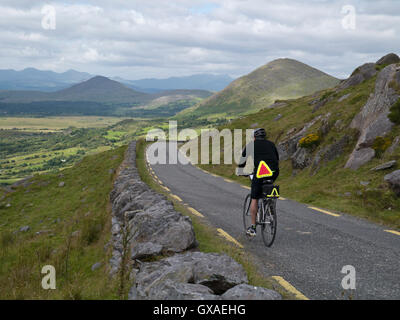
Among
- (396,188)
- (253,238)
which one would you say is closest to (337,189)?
(396,188)

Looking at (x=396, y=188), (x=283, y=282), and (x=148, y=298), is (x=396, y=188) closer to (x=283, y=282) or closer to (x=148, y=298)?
(x=283, y=282)

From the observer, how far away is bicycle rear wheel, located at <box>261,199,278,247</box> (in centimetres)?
833

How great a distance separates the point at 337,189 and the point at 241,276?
11677 millimetres

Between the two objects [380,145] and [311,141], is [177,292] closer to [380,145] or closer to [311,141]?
[380,145]

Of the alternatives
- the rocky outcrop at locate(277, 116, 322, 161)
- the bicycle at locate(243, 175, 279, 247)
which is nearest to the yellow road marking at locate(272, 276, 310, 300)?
the bicycle at locate(243, 175, 279, 247)

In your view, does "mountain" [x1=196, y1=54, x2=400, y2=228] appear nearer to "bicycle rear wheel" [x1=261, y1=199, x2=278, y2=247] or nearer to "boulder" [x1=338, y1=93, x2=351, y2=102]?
"boulder" [x1=338, y1=93, x2=351, y2=102]

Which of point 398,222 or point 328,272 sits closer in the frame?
point 328,272

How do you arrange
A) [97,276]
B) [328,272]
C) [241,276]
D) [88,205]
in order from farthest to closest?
[88,205]
[97,276]
[328,272]
[241,276]

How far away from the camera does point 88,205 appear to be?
20.7m

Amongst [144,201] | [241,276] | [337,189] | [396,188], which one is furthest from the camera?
[337,189]

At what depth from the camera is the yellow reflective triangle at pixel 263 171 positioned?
8.43 m

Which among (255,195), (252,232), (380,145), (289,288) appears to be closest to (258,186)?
(255,195)

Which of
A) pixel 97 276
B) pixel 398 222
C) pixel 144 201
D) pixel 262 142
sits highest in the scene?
pixel 262 142

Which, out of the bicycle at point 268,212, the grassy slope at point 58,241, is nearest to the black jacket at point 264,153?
the bicycle at point 268,212
